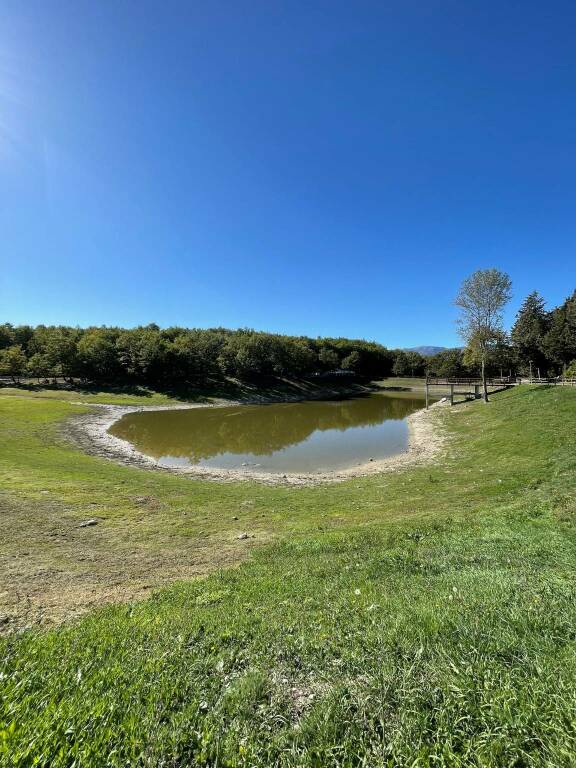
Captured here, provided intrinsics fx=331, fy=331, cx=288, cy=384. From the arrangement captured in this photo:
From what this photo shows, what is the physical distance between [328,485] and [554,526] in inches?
401

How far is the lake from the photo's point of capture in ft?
76.9

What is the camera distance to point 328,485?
658 inches

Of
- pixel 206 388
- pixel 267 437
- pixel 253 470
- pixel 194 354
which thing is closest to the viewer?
pixel 253 470

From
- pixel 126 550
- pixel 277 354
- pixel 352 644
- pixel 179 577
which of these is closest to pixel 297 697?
pixel 352 644

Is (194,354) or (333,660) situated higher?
(194,354)

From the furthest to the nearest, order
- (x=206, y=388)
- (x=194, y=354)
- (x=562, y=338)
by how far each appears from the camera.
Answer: (x=194, y=354) < (x=206, y=388) < (x=562, y=338)

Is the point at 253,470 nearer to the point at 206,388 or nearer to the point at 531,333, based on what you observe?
the point at 206,388

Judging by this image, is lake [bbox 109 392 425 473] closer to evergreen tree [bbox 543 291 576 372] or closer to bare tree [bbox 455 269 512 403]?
bare tree [bbox 455 269 512 403]

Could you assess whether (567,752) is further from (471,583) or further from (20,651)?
(20,651)

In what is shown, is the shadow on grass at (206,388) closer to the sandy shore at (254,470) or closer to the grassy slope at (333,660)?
the sandy shore at (254,470)

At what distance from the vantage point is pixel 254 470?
21.0m

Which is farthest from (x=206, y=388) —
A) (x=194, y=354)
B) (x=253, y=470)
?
(x=253, y=470)

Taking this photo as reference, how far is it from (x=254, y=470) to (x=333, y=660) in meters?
17.6

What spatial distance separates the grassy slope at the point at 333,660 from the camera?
2.49 meters
